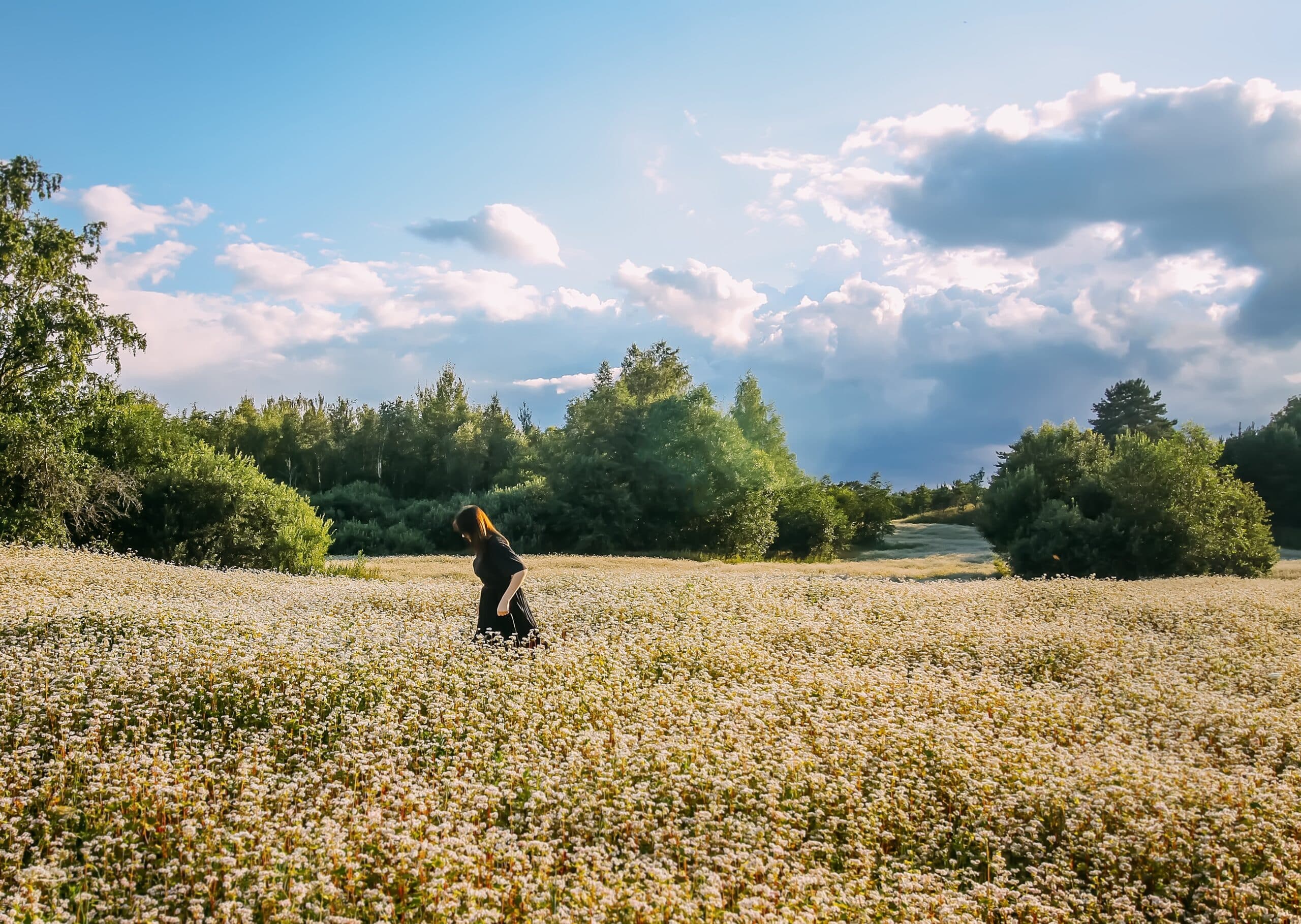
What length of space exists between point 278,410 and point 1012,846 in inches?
3024

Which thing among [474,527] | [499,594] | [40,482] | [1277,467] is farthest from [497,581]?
[1277,467]

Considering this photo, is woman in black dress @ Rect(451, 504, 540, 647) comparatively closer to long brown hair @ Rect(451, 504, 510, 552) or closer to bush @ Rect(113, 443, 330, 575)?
long brown hair @ Rect(451, 504, 510, 552)

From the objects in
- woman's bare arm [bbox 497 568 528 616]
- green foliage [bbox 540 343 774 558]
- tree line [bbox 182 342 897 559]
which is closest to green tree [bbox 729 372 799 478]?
tree line [bbox 182 342 897 559]

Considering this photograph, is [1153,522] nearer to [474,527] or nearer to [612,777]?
[474,527]

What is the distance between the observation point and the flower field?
499cm

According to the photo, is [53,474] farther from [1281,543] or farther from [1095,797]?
[1281,543]

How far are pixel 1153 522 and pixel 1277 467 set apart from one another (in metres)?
35.3

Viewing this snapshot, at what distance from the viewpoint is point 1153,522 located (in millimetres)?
25453

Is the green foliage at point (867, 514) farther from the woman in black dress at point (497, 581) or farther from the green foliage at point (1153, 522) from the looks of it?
the woman in black dress at point (497, 581)

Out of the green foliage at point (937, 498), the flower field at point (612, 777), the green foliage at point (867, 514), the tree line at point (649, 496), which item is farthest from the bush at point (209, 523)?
the green foliage at point (937, 498)

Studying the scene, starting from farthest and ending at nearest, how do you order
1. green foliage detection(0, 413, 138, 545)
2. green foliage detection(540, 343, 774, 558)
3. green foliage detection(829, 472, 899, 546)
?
1. green foliage detection(829, 472, 899, 546)
2. green foliage detection(540, 343, 774, 558)
3. green foliage detection(0, 413, 138, 545)

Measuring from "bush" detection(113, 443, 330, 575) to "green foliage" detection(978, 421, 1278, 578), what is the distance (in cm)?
2271

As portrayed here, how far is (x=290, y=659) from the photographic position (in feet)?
27.9

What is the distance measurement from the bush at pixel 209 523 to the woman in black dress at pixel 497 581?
15303 millimetres
